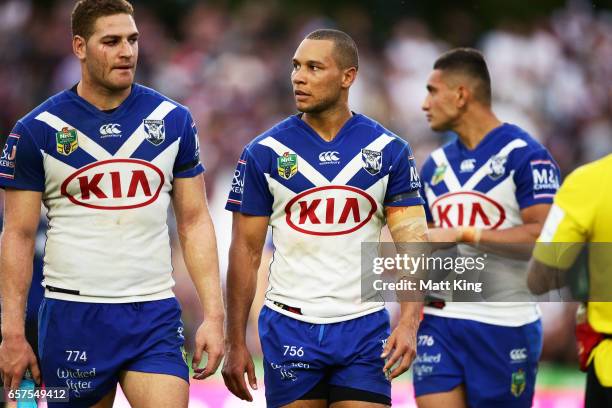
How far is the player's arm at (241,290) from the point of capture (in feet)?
22.8

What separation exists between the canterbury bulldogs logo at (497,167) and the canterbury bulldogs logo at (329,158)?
5.76ft

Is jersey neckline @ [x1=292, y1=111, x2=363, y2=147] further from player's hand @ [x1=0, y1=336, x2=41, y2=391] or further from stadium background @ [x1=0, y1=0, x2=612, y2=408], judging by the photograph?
stadium background @ [x1=0, y1=0, x2=612, y2=408]

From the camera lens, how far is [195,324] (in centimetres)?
1382

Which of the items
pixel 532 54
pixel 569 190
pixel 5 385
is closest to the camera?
pixel 569 190

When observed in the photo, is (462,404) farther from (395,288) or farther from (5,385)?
(5,385)

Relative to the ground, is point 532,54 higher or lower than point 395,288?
higher

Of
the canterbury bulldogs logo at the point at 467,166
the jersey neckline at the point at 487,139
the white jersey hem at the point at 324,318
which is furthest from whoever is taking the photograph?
the jersey neckline at the point at 487,139

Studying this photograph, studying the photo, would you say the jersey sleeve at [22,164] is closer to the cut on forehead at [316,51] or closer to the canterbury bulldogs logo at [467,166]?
the cut on forehead at [316,51]

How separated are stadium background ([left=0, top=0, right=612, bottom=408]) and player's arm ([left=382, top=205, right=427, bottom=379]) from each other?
23.4 ft

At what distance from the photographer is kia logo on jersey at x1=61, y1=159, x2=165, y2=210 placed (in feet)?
21.7

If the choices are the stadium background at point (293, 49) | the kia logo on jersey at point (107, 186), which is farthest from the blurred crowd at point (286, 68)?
the kia logo on jersey at point (107, 186)

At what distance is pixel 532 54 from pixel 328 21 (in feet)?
9.43

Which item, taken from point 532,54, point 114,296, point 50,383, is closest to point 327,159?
point 114,296

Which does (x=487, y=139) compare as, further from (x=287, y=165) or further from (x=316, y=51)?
(x=287, y=165)
